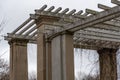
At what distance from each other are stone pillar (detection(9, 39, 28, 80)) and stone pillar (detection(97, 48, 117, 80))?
12.2 feet

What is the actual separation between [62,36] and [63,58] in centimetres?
83

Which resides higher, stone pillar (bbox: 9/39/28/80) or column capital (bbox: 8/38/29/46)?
column capital (bbox: 8/38/29/46)

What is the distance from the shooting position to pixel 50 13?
14305 mm

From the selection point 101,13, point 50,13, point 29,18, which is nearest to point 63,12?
point 50,13

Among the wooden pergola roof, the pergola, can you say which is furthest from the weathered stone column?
the wooden pergola roof

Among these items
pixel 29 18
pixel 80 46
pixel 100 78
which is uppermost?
pixel 29 18

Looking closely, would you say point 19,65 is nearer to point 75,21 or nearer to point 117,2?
point 75,21

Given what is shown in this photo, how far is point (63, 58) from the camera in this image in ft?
43.7

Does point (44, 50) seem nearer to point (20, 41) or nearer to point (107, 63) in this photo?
point (20, 41)

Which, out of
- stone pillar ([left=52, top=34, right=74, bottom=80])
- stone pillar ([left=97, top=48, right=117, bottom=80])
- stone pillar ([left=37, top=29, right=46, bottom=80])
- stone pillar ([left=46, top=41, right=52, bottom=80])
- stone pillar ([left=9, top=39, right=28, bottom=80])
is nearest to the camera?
stone pillar ([left=52, top=34, right=74, bottom=80])

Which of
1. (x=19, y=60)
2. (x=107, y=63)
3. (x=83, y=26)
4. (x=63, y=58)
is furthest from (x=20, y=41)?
(x=83, y=26)

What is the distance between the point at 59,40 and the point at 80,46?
3002 millimetres

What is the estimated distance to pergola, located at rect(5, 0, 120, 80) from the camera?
41.2 feet

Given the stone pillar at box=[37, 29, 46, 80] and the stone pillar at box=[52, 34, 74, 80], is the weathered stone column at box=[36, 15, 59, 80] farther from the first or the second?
the stone pillar at box=[52, 34, 74, 80]
